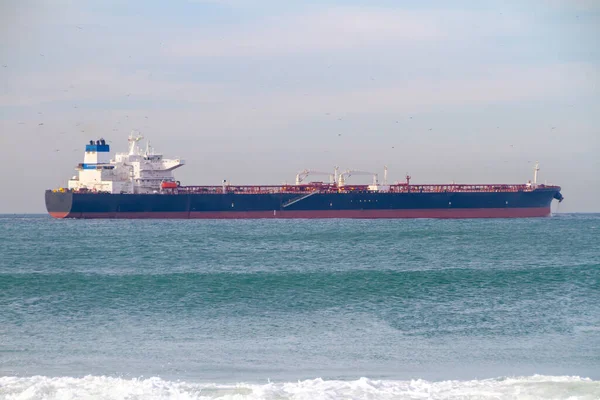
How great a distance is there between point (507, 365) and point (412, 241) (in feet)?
95.1

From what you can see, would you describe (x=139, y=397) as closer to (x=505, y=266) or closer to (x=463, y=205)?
(x=505, y=266)

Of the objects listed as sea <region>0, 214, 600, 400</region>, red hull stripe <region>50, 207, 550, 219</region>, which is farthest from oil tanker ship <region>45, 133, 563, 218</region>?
sea <region>0, 214, 600, 400</region>

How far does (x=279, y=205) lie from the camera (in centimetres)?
6962

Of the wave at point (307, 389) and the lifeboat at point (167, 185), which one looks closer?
the wave at point (307, 389)

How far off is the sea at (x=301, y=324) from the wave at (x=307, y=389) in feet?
0.11

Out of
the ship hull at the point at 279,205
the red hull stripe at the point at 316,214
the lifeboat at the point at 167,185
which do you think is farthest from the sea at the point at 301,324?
the lifeboat at the point at 167,185

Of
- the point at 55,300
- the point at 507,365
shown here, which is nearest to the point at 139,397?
the point at 507,365

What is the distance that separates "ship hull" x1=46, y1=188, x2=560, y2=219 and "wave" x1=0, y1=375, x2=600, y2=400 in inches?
2230

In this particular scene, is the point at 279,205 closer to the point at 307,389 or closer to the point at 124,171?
the point at 124,171

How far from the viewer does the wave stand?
11.8 meters

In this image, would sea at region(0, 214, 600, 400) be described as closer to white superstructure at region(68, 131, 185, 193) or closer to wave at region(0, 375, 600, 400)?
wave at region(0, 375, 600, 400)

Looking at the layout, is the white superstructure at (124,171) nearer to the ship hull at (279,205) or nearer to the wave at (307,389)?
the ship hull at (279,205)

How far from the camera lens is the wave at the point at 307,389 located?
38.9ft

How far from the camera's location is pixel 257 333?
1761cm
